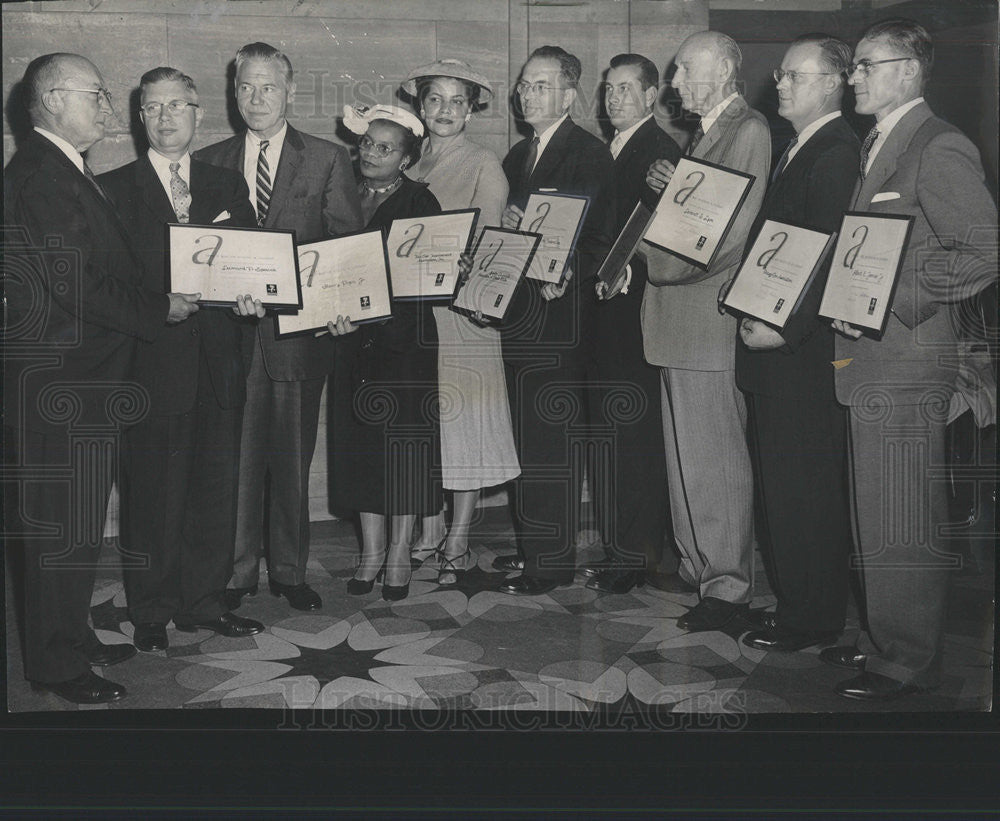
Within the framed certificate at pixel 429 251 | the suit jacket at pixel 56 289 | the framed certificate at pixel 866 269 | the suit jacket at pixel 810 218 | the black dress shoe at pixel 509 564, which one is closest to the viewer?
the framed certificate at pixel 866 269

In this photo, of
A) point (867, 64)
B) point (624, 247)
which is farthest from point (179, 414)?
point (867, 64)

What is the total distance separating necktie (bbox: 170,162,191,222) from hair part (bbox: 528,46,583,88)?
1205 mm

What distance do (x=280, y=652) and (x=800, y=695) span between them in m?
1.65

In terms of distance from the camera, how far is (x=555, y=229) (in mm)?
3738

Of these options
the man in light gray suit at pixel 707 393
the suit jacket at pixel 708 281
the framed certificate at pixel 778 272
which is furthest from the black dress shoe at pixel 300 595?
the framed certificate at pixel 778 272

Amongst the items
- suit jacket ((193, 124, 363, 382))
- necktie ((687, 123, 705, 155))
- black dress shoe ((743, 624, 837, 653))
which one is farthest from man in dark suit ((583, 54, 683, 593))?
suit jacket ((193, 124, 363, 382))

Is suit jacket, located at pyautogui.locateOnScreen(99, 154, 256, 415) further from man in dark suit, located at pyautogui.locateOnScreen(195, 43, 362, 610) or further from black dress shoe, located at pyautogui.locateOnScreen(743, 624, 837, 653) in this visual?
black dress shoe, located at pyautogui.locateOnScreen(743, 624, 837, 653)

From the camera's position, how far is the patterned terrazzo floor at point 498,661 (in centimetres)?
338

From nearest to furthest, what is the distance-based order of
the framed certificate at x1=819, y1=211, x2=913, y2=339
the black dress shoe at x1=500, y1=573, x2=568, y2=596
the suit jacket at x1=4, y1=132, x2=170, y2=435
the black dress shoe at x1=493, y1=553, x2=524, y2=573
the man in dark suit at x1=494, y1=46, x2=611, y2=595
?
the framed certificate at x1=819, y1=211, x2=913, y2=339 < the suit jacket at x1=4, y1=132, x2=170, y2=435 < the man in dark suit at x1=494, y1=46, x2=611, y2=595 < the black dress shoe at x1=500, y1=573, x2=568, y2=596 < the black dress shoe at x1=493, y1=553, x2=524, y2=573

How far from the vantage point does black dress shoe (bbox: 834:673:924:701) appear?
335 cm

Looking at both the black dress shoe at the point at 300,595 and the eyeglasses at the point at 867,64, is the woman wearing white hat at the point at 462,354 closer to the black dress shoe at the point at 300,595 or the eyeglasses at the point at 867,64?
the black dress shoe at the point at 300,595

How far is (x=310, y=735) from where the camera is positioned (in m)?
3.27

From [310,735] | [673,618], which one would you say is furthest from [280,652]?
[673,618]

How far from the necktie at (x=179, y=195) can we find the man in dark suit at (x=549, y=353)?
1.06 m
